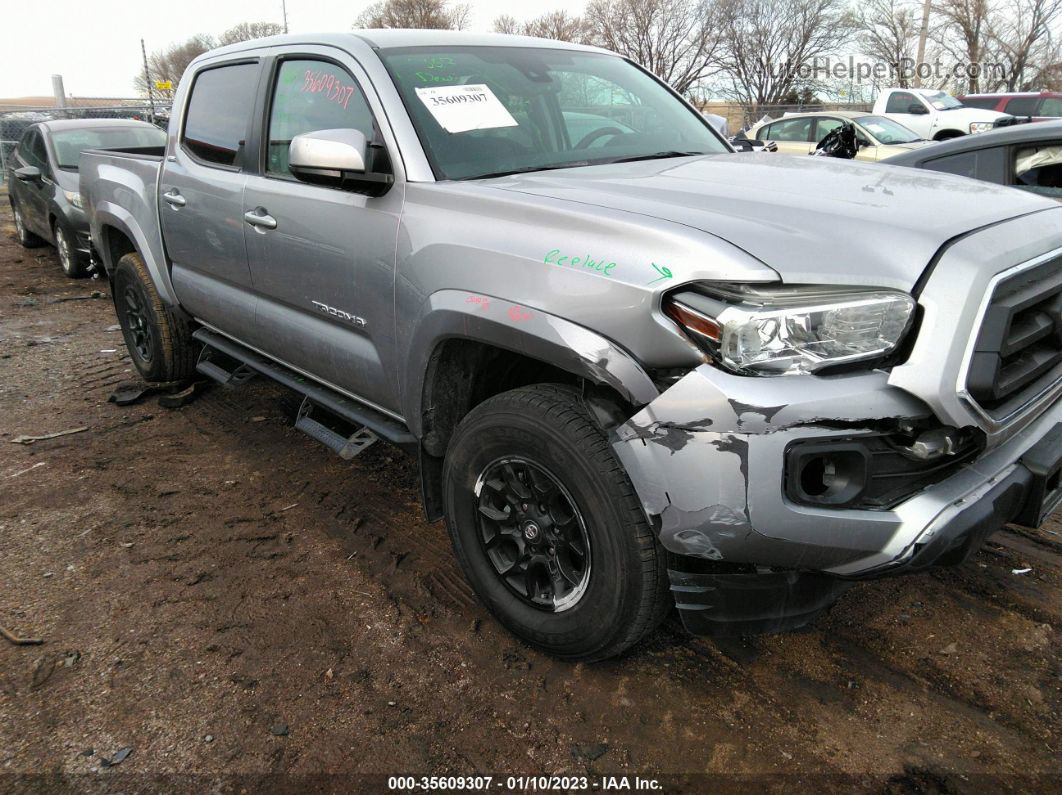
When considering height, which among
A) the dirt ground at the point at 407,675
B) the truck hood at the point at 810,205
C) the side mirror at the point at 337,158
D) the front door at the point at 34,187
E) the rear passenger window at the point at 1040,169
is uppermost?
the side mirror at the point at 337,158

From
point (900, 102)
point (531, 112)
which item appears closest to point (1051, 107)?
point (900, 102)

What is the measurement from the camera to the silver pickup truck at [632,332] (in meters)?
1.85

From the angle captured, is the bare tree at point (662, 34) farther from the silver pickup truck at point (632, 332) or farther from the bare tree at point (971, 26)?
the silver pickup truck at point (632, 332)

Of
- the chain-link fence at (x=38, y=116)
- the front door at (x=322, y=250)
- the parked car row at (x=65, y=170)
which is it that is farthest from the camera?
the chain-link fence at (x=38, y=116)

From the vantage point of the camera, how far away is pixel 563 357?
2113 mm

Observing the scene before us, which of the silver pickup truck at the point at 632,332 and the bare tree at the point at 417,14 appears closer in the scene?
the silver pickup truck at the point at 632,332

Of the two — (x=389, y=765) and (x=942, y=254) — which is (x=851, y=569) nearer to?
(x=942, y=254)

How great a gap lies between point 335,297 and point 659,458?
62.9 inches

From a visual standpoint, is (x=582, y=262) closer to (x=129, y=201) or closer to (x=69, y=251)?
(x=129, y=201)

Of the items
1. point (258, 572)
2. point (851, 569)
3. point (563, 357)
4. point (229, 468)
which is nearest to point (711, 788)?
point (851, 569)

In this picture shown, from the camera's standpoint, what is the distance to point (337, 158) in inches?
101

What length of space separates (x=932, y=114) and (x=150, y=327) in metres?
16.9

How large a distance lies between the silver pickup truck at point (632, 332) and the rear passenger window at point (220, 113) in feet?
0.76

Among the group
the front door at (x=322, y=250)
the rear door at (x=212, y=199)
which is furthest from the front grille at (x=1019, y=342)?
the rear door at (x=212, y=199)
